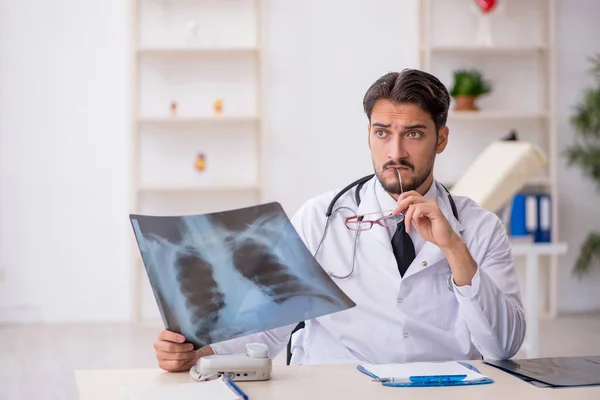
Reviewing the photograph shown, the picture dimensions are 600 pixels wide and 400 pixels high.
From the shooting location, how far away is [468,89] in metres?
5.23

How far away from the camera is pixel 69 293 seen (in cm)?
531

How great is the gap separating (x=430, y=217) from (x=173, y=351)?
0.53m

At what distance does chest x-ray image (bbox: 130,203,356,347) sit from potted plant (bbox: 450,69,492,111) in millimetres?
3996

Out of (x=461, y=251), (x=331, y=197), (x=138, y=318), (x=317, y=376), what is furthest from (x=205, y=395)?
(x=138, y=318)

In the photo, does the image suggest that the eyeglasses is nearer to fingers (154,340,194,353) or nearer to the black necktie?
the black necktie

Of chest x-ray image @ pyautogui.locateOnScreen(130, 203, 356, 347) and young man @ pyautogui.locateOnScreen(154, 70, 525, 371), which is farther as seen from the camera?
young man @ pyautogui.locateOnScreen(154, 70, 525, 371)

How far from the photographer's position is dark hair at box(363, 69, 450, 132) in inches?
69.9

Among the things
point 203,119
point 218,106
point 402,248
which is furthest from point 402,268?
point 218,106

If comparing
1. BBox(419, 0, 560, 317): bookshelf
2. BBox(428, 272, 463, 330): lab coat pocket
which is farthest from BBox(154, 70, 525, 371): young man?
BBox(419, 0, 560, 317): bookshelf

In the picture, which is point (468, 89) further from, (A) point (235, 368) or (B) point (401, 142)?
(A) point (235, 368)

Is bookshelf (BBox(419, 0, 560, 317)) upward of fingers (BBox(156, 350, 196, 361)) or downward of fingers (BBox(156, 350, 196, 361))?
upward

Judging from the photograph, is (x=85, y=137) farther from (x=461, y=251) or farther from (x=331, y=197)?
(x=461, y=251)

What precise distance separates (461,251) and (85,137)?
162 inches

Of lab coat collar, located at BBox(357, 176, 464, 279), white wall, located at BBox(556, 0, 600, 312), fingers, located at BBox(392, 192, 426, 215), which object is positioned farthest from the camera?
white wall, located at BBox(556, 0, 600, 312)
